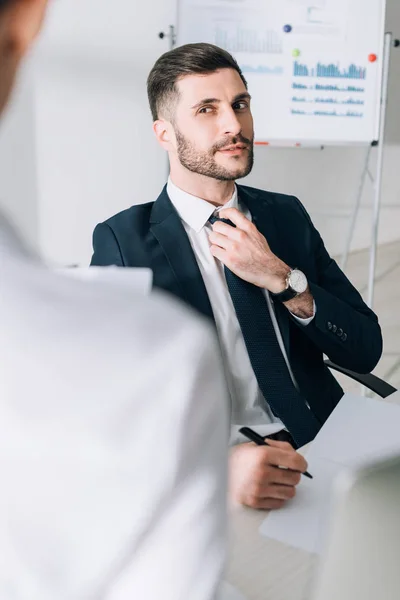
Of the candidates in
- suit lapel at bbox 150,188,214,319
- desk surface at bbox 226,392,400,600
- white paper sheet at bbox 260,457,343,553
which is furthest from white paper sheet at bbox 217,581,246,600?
suit lapel at bbox 150,188,214,319

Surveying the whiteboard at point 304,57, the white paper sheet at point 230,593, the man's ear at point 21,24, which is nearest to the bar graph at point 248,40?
the whiteboard at point 304,57

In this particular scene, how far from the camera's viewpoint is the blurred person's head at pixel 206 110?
1.61 m

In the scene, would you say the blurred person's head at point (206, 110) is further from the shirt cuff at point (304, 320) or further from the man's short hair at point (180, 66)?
the shirt cuff at point (304, 320)

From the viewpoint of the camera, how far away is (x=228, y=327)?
5.02 ft

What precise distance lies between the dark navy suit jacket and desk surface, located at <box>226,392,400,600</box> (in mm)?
671

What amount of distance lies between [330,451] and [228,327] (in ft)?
1.63

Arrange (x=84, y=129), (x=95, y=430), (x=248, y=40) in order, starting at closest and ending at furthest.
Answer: (x=95, y=430) → (x=248, y=40) → (x=84, y=129)

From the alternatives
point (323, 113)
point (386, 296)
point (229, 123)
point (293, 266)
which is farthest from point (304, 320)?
point (386, 296)

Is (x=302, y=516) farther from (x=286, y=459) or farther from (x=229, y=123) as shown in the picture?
(x=229, y=123)

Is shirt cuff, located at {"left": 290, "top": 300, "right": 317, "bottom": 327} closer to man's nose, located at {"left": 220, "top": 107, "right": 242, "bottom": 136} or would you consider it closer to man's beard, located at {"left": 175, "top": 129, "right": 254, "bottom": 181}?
man's beard, located at {"left": 175, "top": 129, "right": 254, "bottom": 181}

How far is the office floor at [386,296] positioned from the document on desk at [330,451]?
192 centimetres

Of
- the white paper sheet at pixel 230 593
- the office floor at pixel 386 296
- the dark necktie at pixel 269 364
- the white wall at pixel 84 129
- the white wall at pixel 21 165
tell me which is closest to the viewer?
the white paper sheet at pixel 230 593

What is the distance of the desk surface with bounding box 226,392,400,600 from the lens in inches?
31.4

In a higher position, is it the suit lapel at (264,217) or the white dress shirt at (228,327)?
the suit lapel at (264,217)
